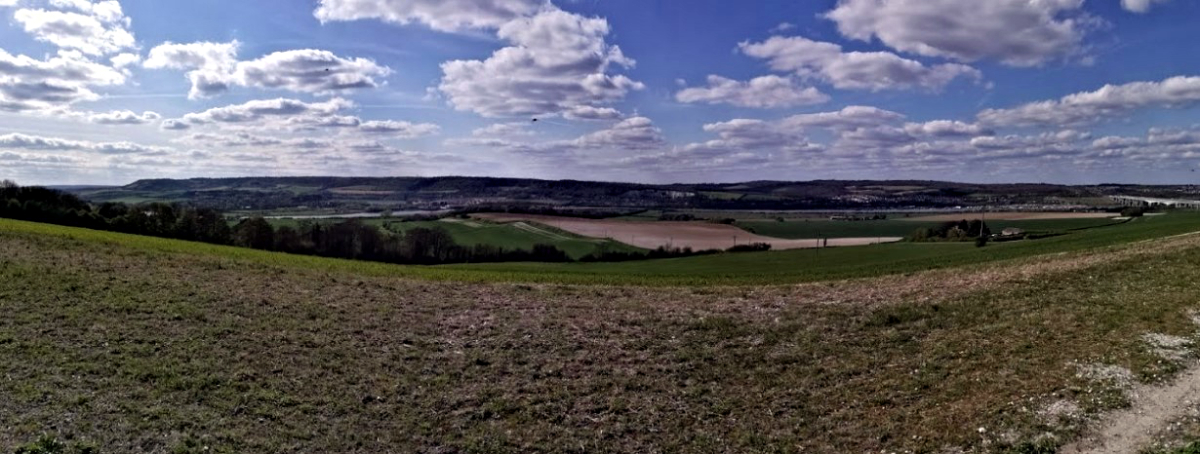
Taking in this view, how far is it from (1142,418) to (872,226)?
266 feet

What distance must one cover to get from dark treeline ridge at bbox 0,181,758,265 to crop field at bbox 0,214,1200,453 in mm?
44600

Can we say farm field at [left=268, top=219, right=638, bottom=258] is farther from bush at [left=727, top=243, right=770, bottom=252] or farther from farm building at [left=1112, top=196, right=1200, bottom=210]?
farm building at [left=1112, top=196, right=1200, bottom=210]

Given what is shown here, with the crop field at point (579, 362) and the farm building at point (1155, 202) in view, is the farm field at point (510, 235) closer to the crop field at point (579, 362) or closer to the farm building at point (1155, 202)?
the crop field at point (579, 362)

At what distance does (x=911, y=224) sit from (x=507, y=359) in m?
78.9

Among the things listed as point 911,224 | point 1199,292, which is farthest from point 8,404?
point 911,224

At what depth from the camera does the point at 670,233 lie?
77188 millimetres

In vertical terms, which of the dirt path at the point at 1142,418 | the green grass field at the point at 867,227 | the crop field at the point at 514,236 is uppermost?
the dirt path at the point at 1142,418

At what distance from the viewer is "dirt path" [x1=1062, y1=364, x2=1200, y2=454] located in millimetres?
9188

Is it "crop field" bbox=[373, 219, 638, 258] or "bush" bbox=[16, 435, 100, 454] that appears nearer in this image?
"bush" bbox=[16, 435, 100, 454]

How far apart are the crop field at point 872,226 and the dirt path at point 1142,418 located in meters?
56.3

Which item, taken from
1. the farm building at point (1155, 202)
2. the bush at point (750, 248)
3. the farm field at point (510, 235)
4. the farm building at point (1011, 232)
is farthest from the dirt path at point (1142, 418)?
the farm building at point (1155, 202)

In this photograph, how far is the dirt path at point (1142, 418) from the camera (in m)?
9.19

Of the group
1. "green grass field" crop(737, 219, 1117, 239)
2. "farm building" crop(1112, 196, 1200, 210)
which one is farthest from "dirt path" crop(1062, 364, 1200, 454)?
"farm building" crop(1112, 196, 1200, 210)

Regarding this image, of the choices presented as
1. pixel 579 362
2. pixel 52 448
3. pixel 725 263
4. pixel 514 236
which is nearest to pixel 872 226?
pixel 514 236
